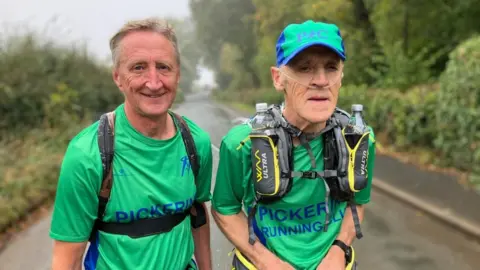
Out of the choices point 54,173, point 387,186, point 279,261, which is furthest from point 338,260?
point 54,173

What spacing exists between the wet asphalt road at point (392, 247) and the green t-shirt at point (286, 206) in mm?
2141

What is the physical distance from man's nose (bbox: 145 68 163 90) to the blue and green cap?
A: 1.81ft

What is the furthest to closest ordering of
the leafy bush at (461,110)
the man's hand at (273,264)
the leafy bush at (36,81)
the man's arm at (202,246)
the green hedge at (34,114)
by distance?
the leafy bush at (36,81) → the green hedge at (34,114) → the leafy bush at (461,110) → the man's arm at (202,246) → the man's hand at (273,264)

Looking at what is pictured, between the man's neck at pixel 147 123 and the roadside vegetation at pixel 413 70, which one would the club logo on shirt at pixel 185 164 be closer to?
the man's neck at pixel 147 123

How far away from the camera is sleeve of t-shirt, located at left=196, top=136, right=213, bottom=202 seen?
2.13 meters

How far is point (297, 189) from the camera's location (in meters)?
2.00

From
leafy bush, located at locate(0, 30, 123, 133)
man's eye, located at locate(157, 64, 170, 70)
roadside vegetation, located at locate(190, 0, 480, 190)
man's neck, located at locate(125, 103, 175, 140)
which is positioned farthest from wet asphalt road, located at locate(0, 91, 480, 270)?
leafy bush, located at locate(0, 30, 123, 133)

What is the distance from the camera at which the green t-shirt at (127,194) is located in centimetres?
177

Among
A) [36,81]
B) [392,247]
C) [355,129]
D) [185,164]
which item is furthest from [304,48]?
[36,81]

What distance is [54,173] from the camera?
880cm

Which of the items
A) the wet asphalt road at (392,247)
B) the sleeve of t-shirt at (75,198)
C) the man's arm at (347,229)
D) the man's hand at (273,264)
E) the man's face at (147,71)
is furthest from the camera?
the wet asphalt road at (392,247)

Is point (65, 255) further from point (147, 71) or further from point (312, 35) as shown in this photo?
point (312, 35)

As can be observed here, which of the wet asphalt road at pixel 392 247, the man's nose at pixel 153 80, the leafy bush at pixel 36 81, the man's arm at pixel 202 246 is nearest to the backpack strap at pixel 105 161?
the man's nose at pixel 153 80

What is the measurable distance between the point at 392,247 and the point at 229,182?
392 centimetres
